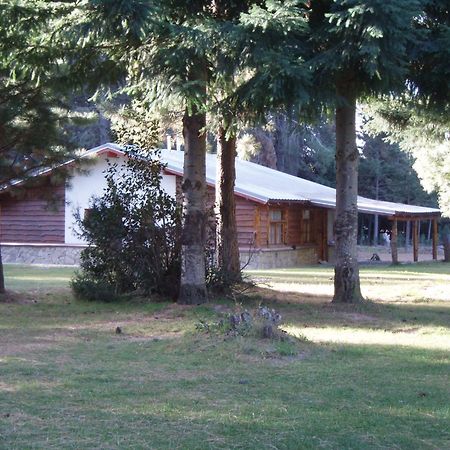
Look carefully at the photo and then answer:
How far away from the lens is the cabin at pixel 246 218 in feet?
105

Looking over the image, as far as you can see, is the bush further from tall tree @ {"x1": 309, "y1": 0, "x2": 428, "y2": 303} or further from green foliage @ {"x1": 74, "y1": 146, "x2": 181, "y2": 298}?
tall tree @ {"x1": 309, "y1": 0, "x2": 428, "y2": 303}

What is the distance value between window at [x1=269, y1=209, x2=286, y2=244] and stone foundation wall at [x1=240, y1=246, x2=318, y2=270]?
0.66 metres

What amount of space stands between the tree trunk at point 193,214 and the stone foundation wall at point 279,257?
45.9 feet

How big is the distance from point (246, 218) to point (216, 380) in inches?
942

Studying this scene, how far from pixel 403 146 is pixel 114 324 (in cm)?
1056

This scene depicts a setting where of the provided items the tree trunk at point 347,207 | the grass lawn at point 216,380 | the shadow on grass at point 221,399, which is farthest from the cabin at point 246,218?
the shadow on grass at point 221,399

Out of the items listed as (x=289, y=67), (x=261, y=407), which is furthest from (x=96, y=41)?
(x=261, y=407)

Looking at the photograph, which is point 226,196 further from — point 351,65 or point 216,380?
point 216,380

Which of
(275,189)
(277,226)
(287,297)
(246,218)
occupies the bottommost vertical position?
(287,297)

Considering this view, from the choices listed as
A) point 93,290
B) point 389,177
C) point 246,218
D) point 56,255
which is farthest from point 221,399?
point 389,177

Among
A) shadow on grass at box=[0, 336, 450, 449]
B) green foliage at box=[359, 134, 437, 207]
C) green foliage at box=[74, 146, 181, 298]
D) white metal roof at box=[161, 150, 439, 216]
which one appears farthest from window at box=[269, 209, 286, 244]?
green foliage at box=[359, 134, 437, 207]

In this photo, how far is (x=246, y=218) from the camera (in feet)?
105

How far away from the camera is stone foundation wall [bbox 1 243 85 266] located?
34.3 m

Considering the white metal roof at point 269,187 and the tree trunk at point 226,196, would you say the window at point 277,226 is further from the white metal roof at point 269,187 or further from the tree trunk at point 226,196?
the tree trunk at point 226,196
